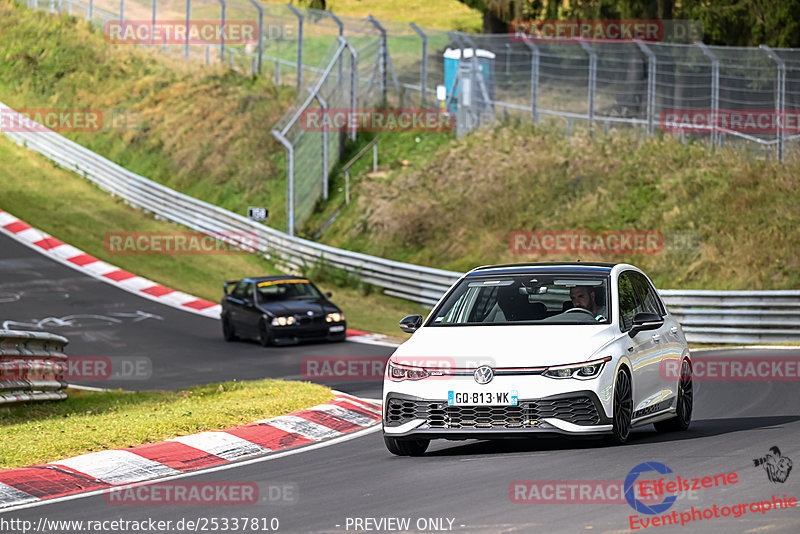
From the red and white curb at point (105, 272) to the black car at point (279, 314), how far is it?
1.11m

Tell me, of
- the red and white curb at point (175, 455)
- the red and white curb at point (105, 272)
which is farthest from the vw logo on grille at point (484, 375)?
the red and white curb at point (105, 272)

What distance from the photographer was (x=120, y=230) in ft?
126

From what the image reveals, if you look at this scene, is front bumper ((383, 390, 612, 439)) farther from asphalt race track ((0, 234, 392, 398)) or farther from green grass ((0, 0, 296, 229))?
green grass ((0, 0, 296, 229))

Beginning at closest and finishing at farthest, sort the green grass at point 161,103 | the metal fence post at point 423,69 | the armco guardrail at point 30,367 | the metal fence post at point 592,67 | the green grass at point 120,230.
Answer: the armco guardrail at point 30,367 < the green grass at point 120,230 < the metal fence post at point 592,67 < the metal fence post at point 423,69 < the green grass at point 161,103

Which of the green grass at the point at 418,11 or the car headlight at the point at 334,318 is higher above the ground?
the green grass at the point at 418,11

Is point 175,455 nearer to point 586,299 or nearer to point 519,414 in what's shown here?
point 519,414

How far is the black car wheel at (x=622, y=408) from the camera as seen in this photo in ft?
32.9

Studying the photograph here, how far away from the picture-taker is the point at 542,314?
1086 cm

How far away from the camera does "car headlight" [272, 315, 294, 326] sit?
80.7 ft

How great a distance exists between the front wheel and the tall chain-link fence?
71.2 ft

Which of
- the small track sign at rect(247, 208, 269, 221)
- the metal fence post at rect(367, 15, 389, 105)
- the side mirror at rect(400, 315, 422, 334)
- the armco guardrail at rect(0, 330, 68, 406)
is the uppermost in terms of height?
the metal fence post at rect(367, 15, 389, 105)

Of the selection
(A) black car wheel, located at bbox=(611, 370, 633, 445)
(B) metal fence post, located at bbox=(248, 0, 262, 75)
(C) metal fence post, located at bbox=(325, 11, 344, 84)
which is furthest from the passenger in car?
(B) metal fence post, located at bbox=(248, 0, 262, 75)

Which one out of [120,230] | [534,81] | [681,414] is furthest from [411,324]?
[120,230]

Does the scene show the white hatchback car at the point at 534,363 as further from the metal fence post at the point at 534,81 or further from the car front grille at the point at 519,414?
the metal fence post at the point at 534,81
